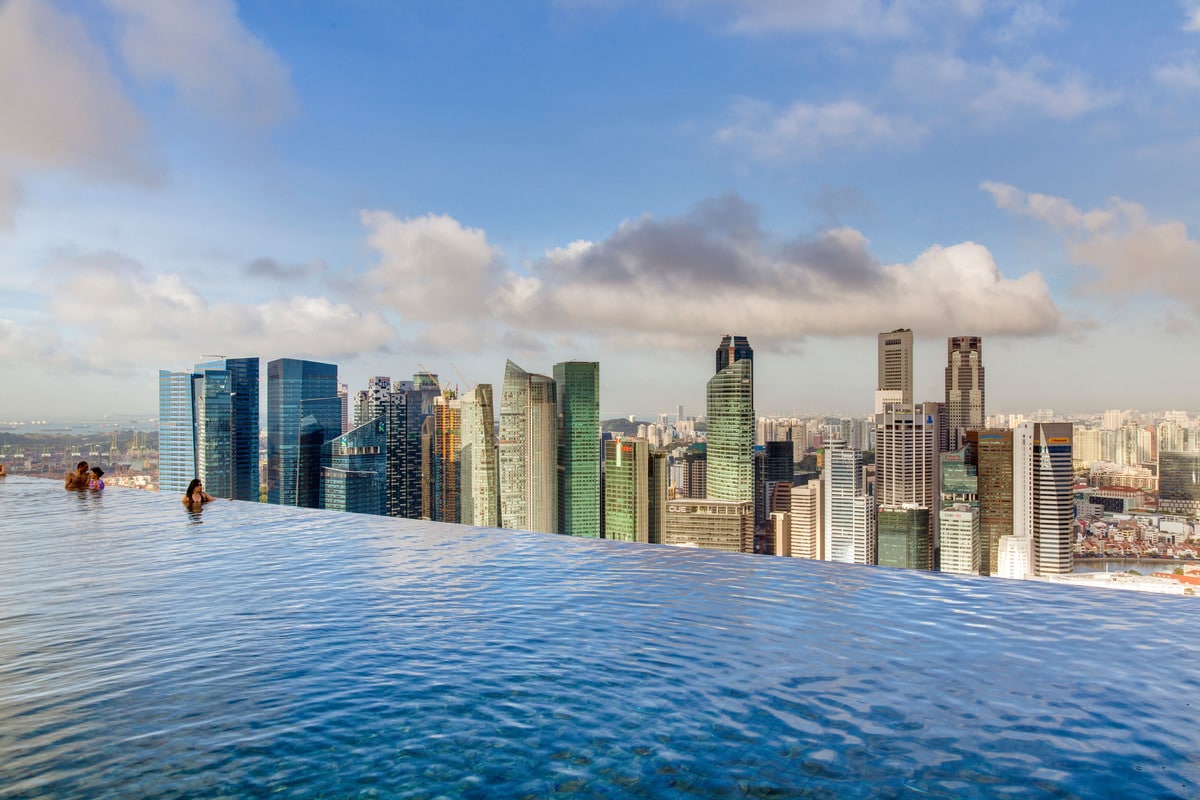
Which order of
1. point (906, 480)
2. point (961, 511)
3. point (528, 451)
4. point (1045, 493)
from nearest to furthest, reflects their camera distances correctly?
point (1045, 493)
point (961, 511)
point (906, 480)
point (528, 451)

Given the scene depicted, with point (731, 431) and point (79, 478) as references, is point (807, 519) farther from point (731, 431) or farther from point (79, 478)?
point (79, 478)

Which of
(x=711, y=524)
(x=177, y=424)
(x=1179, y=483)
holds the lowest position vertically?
(x=711, y=524)

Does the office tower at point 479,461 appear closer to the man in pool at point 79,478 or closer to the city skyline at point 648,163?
the city skyline at point 648,163

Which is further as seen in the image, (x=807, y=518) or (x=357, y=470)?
(x=357, y=470)

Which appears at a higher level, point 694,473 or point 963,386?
point 963,386

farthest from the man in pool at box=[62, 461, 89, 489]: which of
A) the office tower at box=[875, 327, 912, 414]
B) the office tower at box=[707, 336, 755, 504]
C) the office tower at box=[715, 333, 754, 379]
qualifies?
the office tower at box=[715, 333, 754, 379]

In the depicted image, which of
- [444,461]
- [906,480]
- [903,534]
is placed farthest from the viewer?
[444,461]

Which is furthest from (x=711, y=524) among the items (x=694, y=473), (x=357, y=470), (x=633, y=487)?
(x=357, y=470)

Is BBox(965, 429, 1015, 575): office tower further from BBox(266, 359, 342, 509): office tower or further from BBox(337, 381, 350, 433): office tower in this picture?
BBox(266, 359, 342, 509): office tower
